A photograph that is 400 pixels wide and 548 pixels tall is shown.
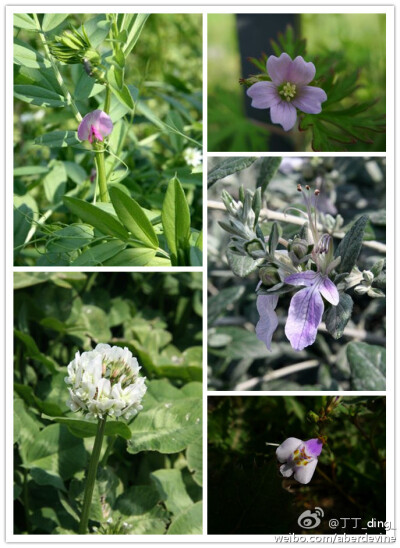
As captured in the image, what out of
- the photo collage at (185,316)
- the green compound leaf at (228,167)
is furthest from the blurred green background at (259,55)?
the green compound leaf at (228,167)

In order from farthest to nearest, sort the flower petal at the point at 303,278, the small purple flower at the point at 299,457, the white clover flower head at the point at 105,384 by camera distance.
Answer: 1. the small purple flower at the point at 299,457
2. the white clover flower head at the point at 105,384
3. the flower petal at the point at 303,278

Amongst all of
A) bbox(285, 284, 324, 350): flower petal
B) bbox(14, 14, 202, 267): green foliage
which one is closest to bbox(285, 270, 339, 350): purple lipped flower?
bbox(285, 284, 324, 350): flower petal

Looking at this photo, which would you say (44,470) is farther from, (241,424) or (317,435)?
(317,435)

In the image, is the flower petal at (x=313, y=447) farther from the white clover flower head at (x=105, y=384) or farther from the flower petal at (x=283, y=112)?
the flower petal at (x=283, y=112)

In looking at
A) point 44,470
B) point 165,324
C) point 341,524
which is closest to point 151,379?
point 165,324

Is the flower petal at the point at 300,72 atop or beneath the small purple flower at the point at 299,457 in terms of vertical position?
atop

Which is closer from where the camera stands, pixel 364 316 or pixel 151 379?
pixel 151 379

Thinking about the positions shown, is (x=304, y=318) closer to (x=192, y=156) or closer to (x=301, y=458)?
(x=301, y=458)
